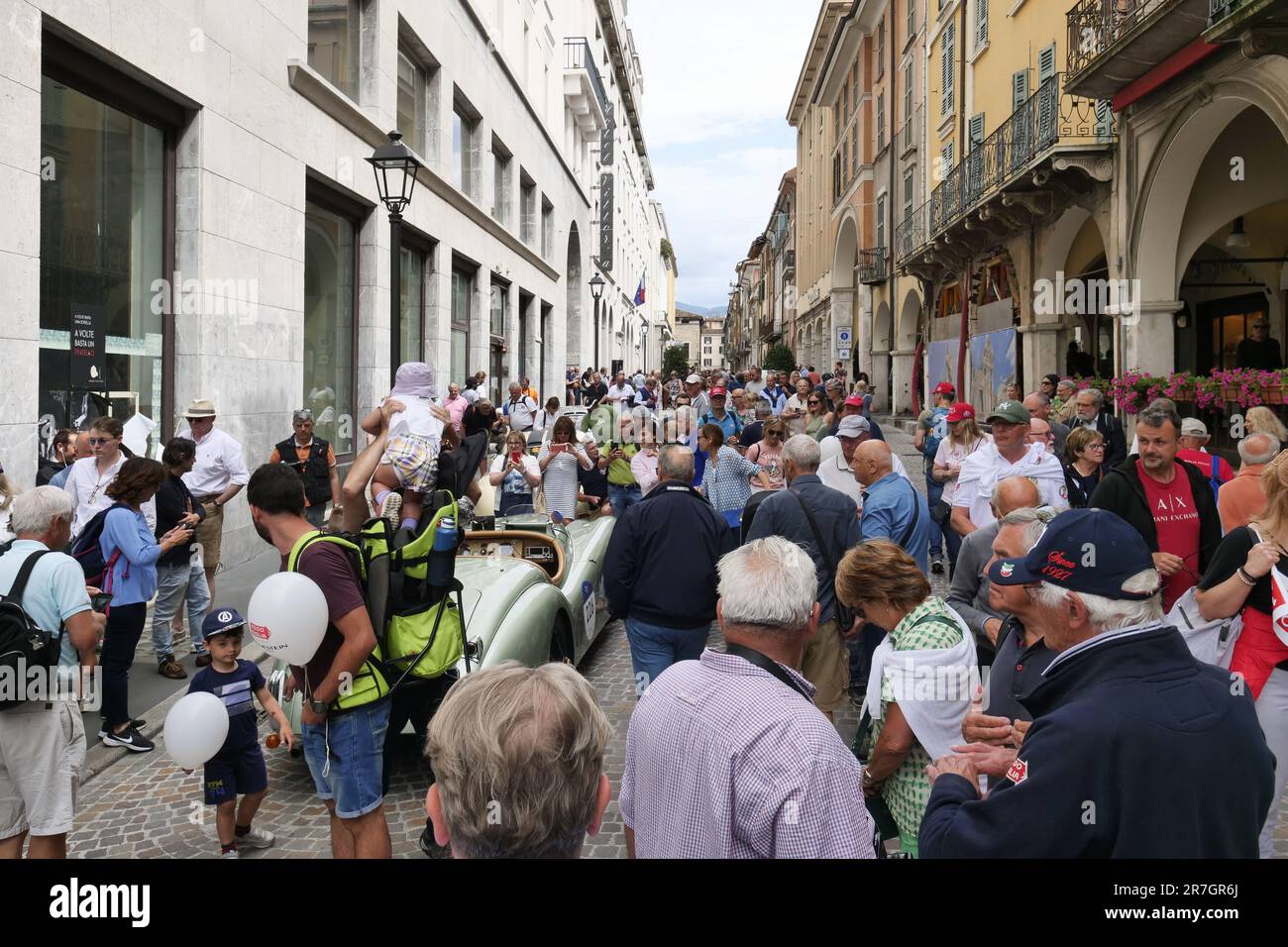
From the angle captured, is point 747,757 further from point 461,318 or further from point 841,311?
point 841,311

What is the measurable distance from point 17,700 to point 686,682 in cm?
253

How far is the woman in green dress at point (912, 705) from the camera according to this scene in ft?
9.80

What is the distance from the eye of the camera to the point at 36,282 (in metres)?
7.59

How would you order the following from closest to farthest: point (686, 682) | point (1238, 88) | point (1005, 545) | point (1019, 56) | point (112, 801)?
point (686, 682) → point (1005, 545) → point (112, 801) → point (1238, 88) → point (1019, 56)

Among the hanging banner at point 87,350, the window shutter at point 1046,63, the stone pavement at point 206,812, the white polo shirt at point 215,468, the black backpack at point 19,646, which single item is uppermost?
the window shutter at point 1046,63

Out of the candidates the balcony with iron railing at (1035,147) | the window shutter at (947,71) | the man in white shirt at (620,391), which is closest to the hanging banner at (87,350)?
the man in white shirt at (620,391)

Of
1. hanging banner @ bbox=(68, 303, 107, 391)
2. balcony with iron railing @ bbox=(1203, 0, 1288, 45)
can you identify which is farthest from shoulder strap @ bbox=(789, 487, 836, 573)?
balcony with iron railing @ bbox=(1203, 0, 1288, 45)

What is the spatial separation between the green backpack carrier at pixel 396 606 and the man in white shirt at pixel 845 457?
3.34 metres

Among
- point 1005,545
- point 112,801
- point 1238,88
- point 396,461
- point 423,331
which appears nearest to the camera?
point 1005,545

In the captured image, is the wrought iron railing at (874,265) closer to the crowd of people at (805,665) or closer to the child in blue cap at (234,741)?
the crowd of people at (805,665)

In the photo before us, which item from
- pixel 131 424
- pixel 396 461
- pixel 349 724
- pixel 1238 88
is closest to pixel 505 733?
pixel 349 724

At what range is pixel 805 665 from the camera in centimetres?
492

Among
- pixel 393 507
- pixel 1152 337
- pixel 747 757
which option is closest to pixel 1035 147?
pixel 1152 337

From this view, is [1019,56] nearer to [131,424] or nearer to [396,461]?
[131,424]
